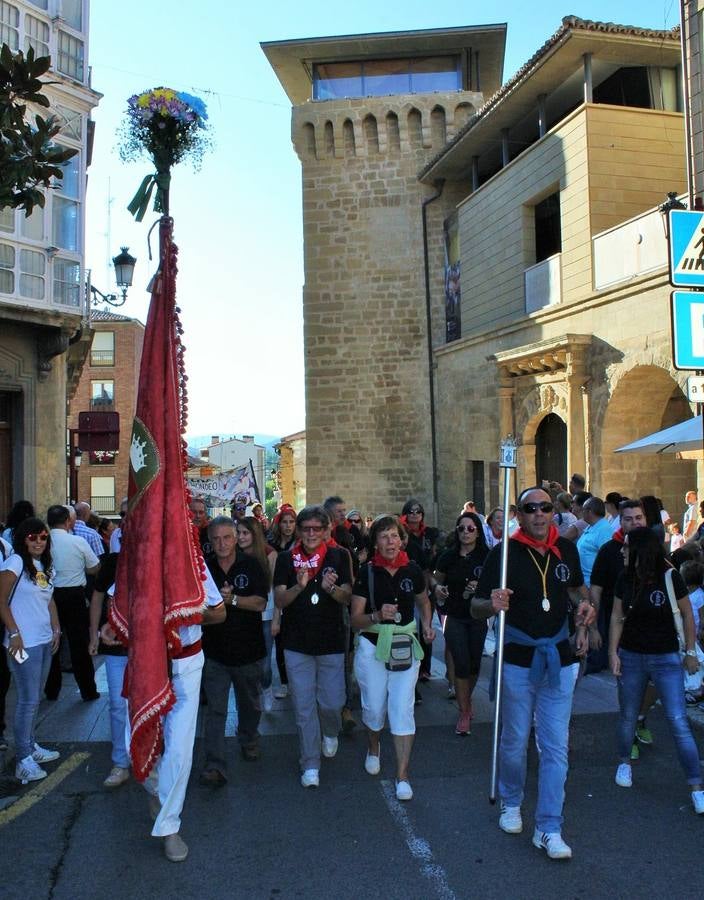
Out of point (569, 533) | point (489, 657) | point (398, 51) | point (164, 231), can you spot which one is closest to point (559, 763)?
point (164, 231)

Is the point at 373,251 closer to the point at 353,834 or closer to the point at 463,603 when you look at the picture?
the point at 463,603

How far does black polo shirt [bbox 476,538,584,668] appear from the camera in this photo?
4461 mm

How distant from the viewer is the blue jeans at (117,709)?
5508 mm

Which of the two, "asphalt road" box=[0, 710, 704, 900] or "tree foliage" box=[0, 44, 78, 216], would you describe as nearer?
"asphalt road" box=[0, 710, 704, 900]

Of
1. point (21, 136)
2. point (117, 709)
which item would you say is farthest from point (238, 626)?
point (21, 136)

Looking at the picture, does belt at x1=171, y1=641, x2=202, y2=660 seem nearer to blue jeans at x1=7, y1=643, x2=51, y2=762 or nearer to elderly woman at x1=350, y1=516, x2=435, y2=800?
elderly woman at x1=350, y1=516, x2=435, y2=800

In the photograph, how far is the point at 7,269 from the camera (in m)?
13.0

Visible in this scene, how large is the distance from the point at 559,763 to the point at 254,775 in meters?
2.29

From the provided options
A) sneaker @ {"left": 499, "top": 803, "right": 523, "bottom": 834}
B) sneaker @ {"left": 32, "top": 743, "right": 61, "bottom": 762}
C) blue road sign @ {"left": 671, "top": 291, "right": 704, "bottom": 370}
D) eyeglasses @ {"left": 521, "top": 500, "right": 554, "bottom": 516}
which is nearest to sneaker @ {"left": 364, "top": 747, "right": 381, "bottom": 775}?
sneaker @ {"left": 499, "top": 803, "right": 523, "bottom": 834}

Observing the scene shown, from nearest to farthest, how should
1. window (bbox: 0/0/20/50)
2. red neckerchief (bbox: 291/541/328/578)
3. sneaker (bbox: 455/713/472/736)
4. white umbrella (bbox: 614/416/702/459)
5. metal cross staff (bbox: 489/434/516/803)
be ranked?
1. metal cross staff (bbox: 489/434/516/803)
2. red neckerchief (bbox: 291/541/328/578)
3. sneaker (bbox: 455/713/472/736)
4. white umbrella (bbox: 614/416/702/459)
5. window (bbox: 0/0/20/50)

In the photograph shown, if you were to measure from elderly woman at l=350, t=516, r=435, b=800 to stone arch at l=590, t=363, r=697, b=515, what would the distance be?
8.97m

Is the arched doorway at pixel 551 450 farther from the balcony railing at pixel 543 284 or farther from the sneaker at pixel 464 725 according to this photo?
the sneaker at pixel 464 725

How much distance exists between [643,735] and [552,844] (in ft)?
7.32

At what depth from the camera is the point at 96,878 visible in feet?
13.4
